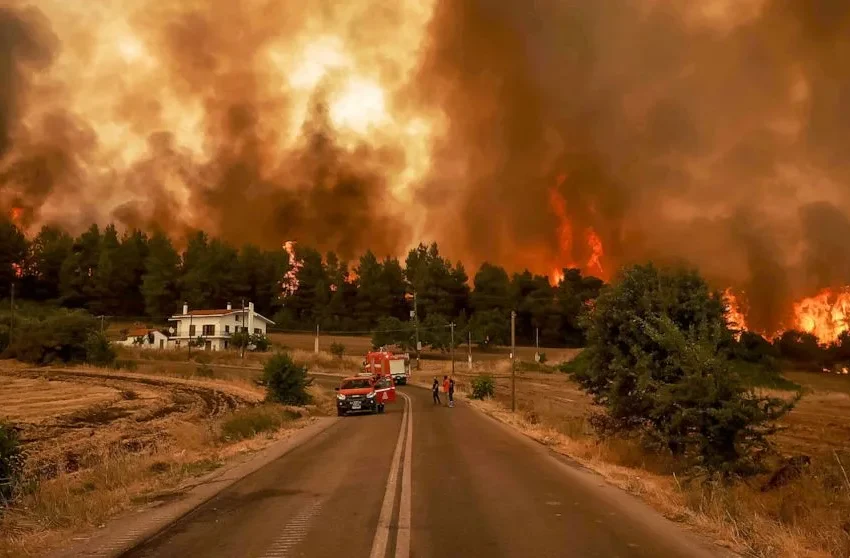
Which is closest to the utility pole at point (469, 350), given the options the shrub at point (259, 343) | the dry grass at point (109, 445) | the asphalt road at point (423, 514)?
the shrub at point (259, 343)

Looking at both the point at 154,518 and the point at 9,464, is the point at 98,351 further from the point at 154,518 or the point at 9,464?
the point at 154,518

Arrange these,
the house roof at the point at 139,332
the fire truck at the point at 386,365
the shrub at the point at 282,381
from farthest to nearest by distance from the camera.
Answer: the house roof at the point at 139,332, the fire truck at the point at 386,365, the shrub at the point at 282,381

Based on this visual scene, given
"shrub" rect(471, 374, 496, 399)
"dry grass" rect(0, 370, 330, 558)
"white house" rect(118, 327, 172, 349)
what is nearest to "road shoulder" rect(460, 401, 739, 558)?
"dry grass" rect(0, 370, 330, 558)

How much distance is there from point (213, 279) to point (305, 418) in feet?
377

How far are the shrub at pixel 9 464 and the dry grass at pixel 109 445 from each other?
33 cm

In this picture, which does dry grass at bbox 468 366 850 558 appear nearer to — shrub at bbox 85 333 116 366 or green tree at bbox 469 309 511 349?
shrub at bbox 85 333 116 366

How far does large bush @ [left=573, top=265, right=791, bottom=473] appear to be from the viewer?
45.2 feet

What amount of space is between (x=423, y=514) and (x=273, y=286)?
142 metres

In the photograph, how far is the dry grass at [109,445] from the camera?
9523 millimetres

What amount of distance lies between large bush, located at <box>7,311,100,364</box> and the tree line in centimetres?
6346

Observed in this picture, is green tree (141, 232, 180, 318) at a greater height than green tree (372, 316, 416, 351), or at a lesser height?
greater

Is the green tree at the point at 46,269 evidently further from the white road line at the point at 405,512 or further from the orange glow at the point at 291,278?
the white road line at the point at 405,512

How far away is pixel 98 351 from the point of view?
221ft

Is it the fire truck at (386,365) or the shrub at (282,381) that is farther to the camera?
the fire truck at (386,365)
